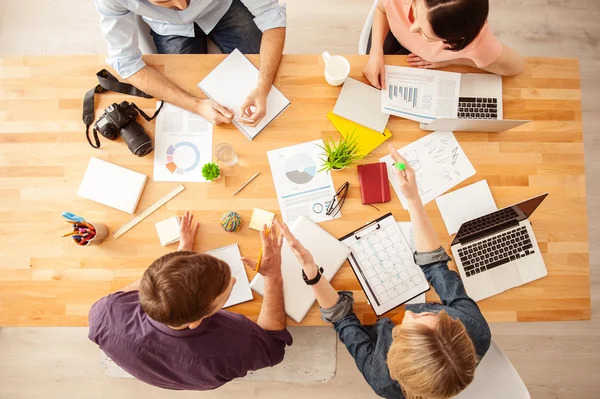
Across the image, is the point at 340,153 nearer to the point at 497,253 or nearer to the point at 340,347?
the point at 497,253

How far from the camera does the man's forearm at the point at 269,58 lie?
1602mm

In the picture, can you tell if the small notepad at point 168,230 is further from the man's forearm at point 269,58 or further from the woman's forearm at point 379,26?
the woman's forearm at point 379,26

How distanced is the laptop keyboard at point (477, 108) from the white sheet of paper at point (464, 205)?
0.94ft

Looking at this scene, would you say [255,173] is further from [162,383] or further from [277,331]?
[162,383]

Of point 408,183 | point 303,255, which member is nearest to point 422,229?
point 408,183

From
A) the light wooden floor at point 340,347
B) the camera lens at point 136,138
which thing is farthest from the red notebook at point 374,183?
the light wooden floor at point 340,347

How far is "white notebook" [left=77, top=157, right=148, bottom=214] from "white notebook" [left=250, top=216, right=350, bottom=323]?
563 millimetres

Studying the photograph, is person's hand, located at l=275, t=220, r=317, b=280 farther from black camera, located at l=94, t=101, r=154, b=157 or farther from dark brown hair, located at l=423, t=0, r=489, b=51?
dark brown hair, located at l=423, t=0, r=489, b=51

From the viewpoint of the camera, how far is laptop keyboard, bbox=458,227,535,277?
1.52 metres

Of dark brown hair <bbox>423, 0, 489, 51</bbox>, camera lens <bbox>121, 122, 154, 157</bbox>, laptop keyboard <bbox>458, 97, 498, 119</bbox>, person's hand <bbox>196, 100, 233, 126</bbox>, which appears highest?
dark brown hair <bbox>423, 0, 489, 51</bbox>

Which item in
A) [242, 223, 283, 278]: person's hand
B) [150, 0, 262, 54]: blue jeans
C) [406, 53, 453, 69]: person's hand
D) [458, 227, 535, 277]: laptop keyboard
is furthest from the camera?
[150, 0, 262, 54]: blue jeans

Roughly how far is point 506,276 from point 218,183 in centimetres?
113

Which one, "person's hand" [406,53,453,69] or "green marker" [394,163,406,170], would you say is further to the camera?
"person's hand" [406,53,453,69]

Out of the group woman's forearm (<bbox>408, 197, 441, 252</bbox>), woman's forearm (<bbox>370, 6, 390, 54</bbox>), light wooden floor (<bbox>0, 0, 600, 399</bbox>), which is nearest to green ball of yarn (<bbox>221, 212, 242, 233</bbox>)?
woman's forearm (<bbox>408, 197, 441, 252</bbox>)
